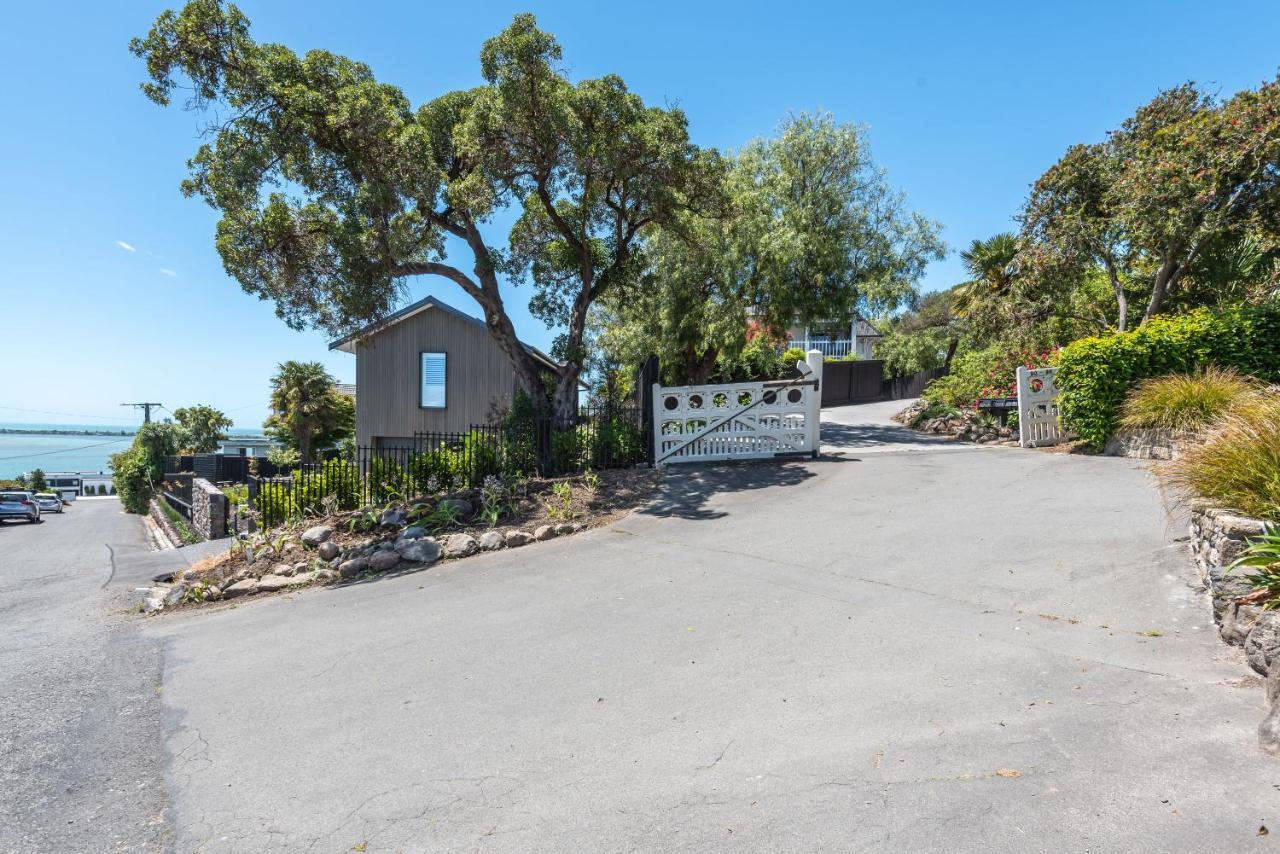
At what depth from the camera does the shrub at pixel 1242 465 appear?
4969 millimetres

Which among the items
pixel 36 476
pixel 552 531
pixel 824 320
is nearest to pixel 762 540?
pixel 552 531

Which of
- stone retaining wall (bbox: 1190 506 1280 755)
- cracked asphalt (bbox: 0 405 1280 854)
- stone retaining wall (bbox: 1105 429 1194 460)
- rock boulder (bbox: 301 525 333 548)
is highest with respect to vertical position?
stone retaining wall (bbox: 1105 429 1194 460)

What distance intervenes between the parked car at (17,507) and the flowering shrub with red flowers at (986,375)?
4099cm

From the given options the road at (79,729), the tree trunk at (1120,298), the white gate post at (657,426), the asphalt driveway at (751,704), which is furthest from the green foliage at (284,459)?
the tree trunk at (1120,298)

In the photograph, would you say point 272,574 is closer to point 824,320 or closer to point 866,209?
point 824,320

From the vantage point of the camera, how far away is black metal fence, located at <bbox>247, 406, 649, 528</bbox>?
11.6 metres

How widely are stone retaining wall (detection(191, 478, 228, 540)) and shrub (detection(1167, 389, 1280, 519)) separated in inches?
663

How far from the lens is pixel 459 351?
2288 cm

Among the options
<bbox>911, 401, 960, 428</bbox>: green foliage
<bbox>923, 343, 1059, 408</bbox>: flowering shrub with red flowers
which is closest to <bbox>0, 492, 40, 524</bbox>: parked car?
<bbox>911, 401, 960, 428</bbox>: green foliage

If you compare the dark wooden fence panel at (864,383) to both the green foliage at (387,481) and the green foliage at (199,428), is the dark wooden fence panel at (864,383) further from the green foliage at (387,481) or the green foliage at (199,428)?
the green foliage at (199,428)

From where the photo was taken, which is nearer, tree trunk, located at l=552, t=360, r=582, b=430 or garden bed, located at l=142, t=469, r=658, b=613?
garden bed, located at l=142, t=469, r=658, b=613

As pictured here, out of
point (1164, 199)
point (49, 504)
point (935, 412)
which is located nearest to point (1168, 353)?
point (1164, 199)

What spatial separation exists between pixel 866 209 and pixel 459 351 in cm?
1382

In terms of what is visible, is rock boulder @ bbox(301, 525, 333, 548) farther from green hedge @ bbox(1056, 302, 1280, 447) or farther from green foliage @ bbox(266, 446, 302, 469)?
green hedge @ bbox(1056, 302, 1280, 447)
